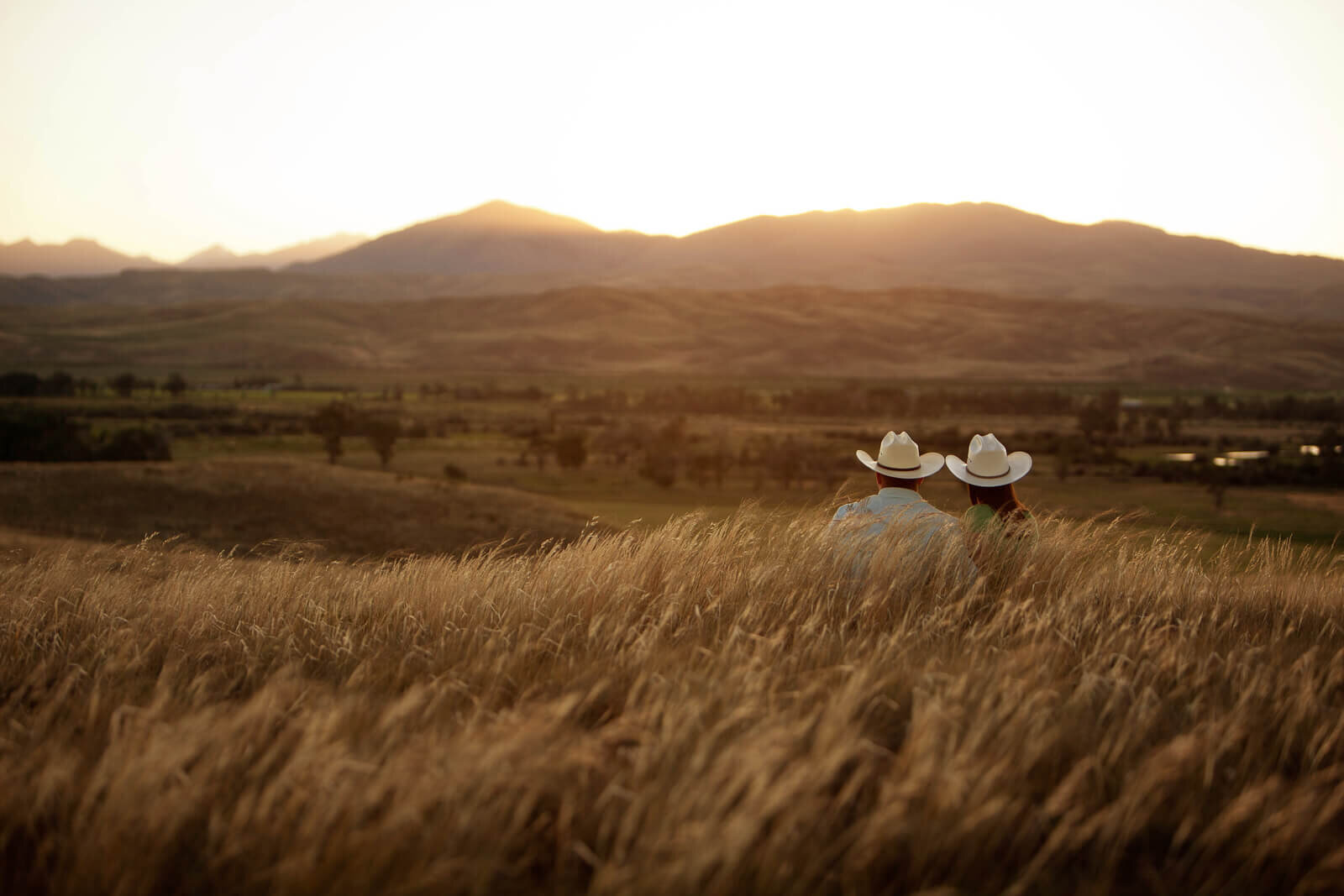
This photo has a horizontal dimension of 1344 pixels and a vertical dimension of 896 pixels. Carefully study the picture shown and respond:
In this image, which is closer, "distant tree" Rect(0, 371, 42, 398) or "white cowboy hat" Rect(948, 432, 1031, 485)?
"white cowboy hat" Rect(948, 432, 1031, 485)

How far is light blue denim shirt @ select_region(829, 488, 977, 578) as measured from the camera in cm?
664

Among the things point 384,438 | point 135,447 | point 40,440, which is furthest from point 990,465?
point 40,440

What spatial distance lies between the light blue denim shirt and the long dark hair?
→ 0.54 meters

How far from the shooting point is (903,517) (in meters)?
6.86

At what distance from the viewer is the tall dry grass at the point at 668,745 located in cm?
343

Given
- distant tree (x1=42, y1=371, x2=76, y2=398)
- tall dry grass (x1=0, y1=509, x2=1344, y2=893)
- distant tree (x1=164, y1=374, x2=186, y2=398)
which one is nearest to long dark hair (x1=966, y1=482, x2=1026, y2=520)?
tall dry grass (x1=0, y1=509, x2=1344, y2=893)

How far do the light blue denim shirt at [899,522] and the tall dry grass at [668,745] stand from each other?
1.26 ft

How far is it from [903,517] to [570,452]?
61.7 m

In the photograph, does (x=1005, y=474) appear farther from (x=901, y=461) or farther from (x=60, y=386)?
(x=60, y=386)

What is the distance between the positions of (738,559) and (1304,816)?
3.74 m

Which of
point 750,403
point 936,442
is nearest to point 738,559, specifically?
point 936,442

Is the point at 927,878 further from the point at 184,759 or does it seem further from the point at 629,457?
the point at 629,457

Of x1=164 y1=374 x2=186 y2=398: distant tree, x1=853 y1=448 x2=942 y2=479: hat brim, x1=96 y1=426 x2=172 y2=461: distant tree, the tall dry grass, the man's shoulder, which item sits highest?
x1=853 y1=448 x2=942 y2=479: hat brim

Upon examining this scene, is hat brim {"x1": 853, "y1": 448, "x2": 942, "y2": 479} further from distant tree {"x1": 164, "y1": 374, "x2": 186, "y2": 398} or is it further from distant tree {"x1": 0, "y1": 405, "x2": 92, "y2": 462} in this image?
distant tree {"x1": 164, "y1": 374, "x2": 186, "y2": 398}
